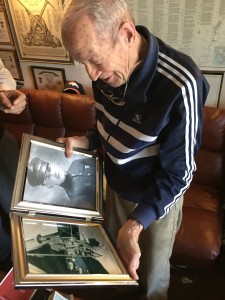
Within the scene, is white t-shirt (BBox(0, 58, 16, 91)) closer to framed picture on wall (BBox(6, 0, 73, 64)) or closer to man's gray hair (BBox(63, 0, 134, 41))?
framed picture on wall (BBox(6, 0, 73, 64))

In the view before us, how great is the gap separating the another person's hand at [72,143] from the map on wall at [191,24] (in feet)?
3.39

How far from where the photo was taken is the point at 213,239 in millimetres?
1506

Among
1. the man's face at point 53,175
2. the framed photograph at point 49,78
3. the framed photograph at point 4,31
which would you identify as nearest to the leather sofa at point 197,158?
the framed photograph at point 49,78

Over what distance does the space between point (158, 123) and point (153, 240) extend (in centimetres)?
56

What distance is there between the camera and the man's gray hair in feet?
2.24

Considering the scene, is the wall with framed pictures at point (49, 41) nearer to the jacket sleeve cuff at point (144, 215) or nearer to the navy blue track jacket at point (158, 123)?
the navy blue track jacket at point (158, 123)

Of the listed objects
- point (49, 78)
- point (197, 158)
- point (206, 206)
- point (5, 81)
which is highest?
point (5, 81)

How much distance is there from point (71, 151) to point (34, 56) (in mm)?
1511

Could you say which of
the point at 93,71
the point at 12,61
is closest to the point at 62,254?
the point at 93,71

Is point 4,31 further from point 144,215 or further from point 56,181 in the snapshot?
point 144,215

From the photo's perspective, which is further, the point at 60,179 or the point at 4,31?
the point at 4,31

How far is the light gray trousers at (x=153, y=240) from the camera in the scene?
3.69ft

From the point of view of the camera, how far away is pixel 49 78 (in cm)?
236

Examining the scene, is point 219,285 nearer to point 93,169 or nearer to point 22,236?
point 93,169
